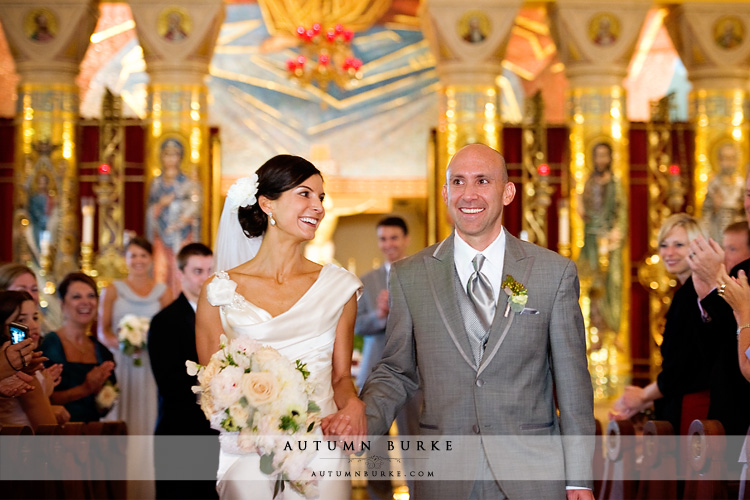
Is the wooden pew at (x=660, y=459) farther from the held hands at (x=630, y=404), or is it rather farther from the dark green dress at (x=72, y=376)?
the dark green dress at (x=72, y=376)

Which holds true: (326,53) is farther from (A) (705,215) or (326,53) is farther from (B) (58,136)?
(A) (705,215)

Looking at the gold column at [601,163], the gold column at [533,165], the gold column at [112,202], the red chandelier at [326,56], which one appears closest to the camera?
the gold column at [112,202]

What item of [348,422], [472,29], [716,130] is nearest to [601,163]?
[716,130]

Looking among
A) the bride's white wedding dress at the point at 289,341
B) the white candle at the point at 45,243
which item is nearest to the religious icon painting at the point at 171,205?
the white candle at the point at 45,243

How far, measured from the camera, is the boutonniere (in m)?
3.47

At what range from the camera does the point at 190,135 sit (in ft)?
39.3

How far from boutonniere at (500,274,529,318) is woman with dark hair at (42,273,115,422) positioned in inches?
132

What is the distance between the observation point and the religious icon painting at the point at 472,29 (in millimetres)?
12156

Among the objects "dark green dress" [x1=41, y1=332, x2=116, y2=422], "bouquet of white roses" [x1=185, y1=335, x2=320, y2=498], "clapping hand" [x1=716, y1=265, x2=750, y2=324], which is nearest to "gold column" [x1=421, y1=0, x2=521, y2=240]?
"dark green dress" [x1=41, y1=332, x2=116, y2=422]

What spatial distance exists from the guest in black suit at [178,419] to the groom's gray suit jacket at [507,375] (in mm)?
1979

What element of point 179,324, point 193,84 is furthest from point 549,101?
point 179,324

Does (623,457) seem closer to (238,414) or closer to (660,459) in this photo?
(660,459)

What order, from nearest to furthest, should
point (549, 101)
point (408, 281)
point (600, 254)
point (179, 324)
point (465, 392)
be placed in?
point (465, 392), point (408, 281), point (179, 324), point (600, 254), point (549, 101)

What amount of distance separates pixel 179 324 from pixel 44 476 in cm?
A: 109
